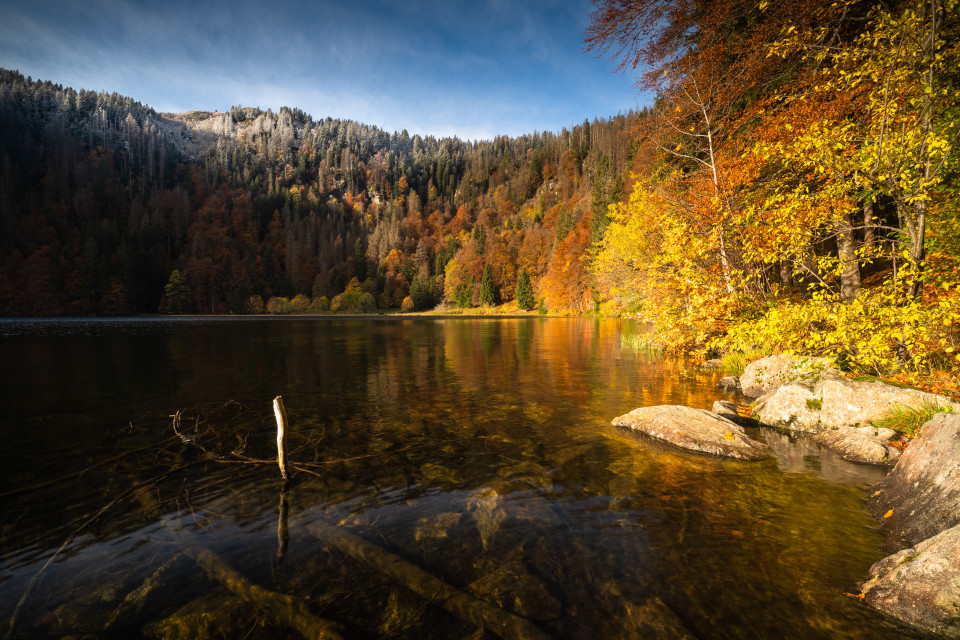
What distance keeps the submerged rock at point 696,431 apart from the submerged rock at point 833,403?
174 centimetres

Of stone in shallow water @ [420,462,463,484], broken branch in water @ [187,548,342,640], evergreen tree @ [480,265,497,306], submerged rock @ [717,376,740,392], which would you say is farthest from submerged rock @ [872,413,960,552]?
evergreen tree @ [480,265,497,306]

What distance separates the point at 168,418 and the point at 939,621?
15.4 m

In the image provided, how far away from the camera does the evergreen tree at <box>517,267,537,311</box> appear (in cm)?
9544

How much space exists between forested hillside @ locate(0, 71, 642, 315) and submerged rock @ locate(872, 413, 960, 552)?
65.2 metres

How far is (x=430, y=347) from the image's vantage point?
3138 cm

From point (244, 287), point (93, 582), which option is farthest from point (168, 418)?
point (244, 287)

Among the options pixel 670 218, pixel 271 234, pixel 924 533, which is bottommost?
pixel 924 533

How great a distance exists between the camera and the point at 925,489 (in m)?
5.27

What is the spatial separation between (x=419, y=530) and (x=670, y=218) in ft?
40.1

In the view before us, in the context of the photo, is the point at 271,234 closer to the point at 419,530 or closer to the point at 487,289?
the point at 487,289

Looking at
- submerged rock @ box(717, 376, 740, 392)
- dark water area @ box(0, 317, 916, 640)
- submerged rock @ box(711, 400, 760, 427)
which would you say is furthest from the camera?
submerged rock @ box(717, 376, 740, 392)

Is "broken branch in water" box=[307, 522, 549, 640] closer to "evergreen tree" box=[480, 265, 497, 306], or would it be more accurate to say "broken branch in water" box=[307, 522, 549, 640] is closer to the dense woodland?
the dense woodland

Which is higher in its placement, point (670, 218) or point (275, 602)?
point (670, 218)

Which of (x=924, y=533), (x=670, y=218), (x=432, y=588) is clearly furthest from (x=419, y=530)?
(x=670, y=218)
